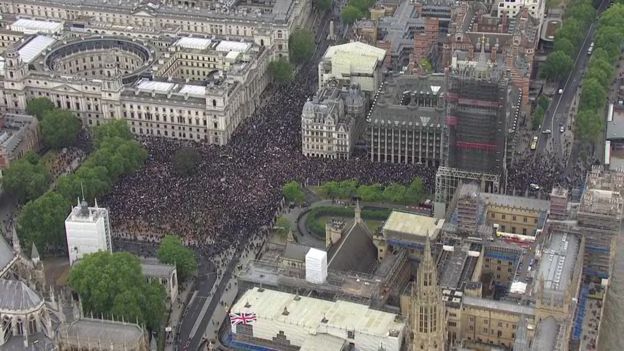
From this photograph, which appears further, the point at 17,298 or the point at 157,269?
the point at 157,269

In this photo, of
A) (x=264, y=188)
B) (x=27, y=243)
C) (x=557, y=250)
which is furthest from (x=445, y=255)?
(x=27, y=243)

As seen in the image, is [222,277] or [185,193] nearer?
[222,277]

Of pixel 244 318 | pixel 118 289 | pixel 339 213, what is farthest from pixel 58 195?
pixel 339 213

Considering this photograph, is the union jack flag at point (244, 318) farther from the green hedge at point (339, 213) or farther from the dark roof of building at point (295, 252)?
the green hedge at point (339, 213)

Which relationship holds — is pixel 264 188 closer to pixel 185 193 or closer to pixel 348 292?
pixel 185 193

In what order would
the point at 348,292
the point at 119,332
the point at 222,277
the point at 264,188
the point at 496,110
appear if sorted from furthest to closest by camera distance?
1. the point at 264,188
2. the point at 496,110
3. the point at 222,277
4. the point at 348,292
5. the point at 119,332

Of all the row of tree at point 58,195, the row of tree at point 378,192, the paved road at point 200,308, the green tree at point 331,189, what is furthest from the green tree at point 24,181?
the row of tree at point 378,192

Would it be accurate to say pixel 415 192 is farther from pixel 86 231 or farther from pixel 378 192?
pixel 86 231
